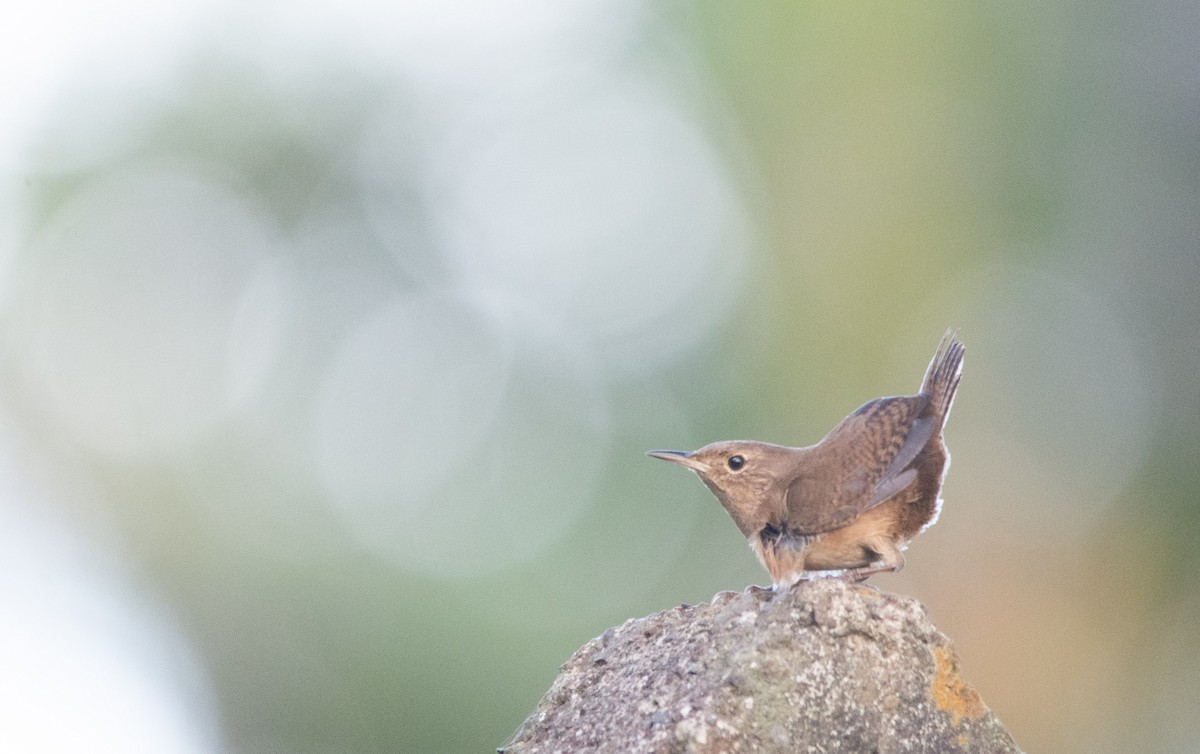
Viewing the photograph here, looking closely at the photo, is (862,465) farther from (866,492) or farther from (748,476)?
(748,476)

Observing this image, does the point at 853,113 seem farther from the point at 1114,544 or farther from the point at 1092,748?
the point at 1092,748

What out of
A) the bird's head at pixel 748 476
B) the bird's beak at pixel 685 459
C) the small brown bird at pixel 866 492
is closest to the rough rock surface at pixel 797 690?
the small brown bird at pixel 866 492

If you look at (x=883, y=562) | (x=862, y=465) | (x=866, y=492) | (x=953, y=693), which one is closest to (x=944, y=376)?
(x=862, y=465)

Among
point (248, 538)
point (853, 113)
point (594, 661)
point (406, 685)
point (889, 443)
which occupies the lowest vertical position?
point (594, 661)

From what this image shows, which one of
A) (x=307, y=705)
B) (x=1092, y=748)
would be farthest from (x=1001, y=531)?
(x=307, y=705)

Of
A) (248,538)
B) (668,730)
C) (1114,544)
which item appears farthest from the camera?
(248,538)

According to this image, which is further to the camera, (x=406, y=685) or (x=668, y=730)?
(x=406, y=685)
